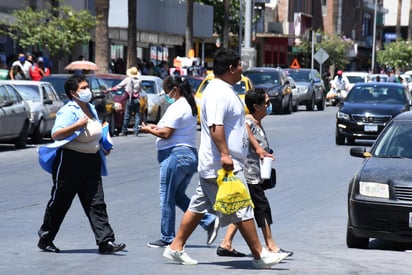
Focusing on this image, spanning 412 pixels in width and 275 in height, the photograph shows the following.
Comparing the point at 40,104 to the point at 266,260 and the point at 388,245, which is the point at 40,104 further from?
the point at 266,260

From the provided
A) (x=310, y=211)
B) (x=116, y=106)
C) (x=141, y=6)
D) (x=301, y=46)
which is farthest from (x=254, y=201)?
(x=301, y=46)

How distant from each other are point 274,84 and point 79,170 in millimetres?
33781

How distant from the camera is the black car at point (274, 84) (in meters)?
44.4

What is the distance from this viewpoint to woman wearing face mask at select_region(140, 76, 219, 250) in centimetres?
1165

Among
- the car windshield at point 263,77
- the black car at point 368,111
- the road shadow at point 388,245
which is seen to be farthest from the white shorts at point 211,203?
the car windshield at point 263,77

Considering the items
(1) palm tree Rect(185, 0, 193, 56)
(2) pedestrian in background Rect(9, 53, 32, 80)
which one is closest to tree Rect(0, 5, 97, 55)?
(2) pedestrian in background Rect(9, 53, 32, 80)

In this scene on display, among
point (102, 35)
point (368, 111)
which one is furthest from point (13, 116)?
point (102, 35)

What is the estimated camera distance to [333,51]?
81375 mm

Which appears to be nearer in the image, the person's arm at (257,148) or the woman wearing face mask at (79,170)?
the person's arm at (257,148)

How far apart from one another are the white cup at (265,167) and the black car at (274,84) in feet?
109

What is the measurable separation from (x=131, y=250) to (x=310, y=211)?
4.56m

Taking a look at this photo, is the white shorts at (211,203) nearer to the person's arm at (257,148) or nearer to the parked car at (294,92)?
the person's arm at (257,148)

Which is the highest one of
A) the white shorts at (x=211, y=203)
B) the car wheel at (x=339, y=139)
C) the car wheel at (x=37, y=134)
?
the white shorts at (x=211, y=203)

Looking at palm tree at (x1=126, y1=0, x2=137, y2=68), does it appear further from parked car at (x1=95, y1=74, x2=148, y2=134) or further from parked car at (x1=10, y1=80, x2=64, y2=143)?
parked car at (x1=10, y1=80, x2=64, y2=143)
